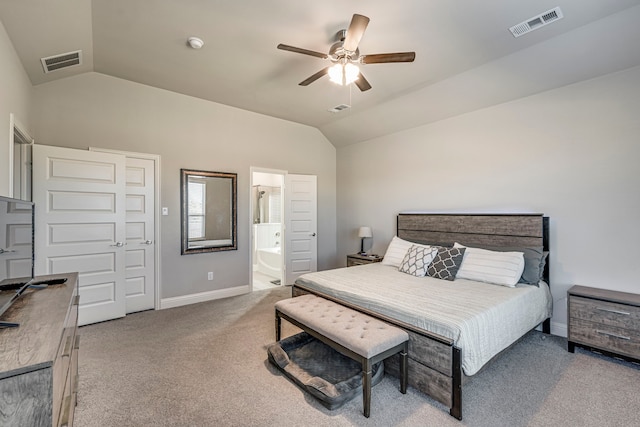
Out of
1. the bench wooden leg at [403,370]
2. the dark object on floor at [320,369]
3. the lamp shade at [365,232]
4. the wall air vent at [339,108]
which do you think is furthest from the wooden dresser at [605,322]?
the wall air vent at [339,108]

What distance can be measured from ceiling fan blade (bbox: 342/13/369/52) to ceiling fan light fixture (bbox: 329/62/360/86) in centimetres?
15

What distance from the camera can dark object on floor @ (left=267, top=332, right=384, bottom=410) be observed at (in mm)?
2055

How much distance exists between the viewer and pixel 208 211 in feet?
14.7

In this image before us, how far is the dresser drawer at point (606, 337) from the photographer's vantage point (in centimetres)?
248

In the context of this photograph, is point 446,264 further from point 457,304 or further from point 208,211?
point 208,211

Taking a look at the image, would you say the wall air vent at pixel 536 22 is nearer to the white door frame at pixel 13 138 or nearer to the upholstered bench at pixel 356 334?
the upholstered bench at pixel 356 334

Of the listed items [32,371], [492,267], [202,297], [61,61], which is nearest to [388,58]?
[492,267]

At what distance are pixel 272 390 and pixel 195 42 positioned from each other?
3.13m

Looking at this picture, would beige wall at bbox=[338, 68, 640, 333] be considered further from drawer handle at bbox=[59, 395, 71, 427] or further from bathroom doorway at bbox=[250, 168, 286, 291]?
drawer handle at bbox=[59, 395, 71, 427]

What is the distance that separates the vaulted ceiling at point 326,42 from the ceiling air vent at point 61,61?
70 millimetres

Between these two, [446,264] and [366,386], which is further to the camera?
[446,264]

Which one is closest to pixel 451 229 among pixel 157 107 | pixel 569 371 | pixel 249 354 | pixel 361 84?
pixel 569 371

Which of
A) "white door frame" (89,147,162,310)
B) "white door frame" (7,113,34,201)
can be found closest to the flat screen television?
"white door frame" (7,113,34,201)

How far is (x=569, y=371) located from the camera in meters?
2.48
